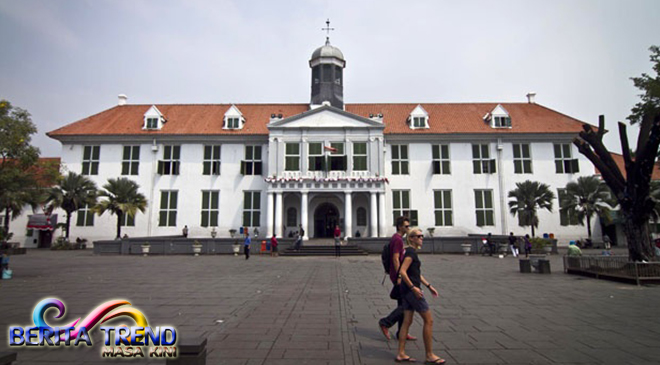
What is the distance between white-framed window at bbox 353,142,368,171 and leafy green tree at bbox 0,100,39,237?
21105mm

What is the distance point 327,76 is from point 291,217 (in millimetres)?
13399

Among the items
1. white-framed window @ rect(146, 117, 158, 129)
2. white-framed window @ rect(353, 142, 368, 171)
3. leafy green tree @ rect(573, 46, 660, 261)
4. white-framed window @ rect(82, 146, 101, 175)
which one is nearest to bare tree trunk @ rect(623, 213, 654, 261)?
leafy green tree @ rect(573, 46, 660, 261)

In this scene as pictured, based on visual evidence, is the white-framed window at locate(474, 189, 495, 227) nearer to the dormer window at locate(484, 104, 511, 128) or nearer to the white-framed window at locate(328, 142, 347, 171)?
the dormer window at locate(484, 104, 511, 128)

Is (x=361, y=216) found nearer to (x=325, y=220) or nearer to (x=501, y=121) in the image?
(x=325, y=220)

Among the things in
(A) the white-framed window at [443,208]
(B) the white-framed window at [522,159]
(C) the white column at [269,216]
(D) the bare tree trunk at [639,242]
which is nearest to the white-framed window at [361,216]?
(A) the white-framed window at [443,208]

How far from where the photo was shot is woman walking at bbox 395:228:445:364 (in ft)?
15.2

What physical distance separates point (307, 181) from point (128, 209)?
43.1ft

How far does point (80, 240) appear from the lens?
31.5 metres

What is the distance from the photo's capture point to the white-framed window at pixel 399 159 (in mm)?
33125

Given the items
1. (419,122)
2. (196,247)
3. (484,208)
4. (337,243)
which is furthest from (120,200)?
(484,208)

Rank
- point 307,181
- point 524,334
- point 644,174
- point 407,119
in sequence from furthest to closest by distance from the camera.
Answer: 1. point 407,119
2. point 307,181
3. point 644,174
4. point 524,334

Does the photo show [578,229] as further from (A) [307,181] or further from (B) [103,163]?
(B) [103,163]

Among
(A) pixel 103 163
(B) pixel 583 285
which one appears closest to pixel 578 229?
(B) pixel 583 285

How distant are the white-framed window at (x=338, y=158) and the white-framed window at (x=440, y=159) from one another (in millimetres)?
8230
